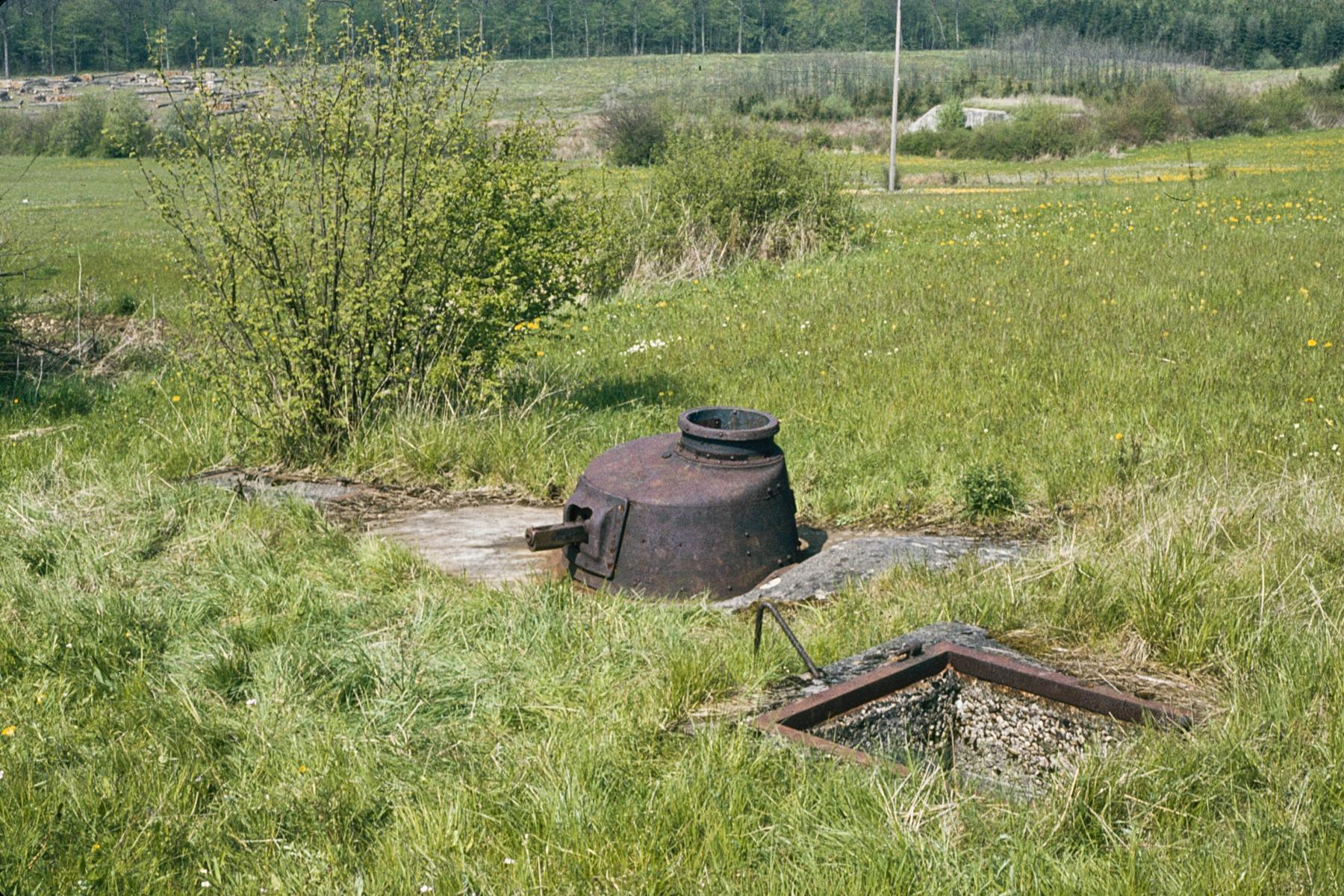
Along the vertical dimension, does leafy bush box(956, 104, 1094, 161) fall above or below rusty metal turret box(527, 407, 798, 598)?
above

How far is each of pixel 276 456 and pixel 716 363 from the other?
3.94m

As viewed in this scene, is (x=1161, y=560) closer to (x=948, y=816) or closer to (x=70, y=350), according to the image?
(x=948, y=816)

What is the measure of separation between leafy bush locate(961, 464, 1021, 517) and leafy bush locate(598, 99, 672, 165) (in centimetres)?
2945

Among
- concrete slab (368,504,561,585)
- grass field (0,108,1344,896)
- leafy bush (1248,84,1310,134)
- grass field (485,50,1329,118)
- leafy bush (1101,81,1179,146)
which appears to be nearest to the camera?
grass field (0,108,1344,896)

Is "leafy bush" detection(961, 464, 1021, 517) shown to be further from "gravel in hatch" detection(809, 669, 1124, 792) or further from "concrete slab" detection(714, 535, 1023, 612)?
"gravel in hatch" detection(809, 669, 1124, 792)

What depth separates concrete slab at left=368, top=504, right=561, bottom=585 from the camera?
6105mm

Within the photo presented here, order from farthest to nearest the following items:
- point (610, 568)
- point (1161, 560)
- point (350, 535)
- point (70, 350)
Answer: point (70, 350), point (350, 535), point (610, 568), point (1161, 560)

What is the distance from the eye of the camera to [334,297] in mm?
7793

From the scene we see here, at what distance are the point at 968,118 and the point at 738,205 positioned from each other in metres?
62.7

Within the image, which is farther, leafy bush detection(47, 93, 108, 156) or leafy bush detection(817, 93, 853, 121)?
leafy bush detection(817, 93, 853, 121)

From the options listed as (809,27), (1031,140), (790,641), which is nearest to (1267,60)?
(809,27)

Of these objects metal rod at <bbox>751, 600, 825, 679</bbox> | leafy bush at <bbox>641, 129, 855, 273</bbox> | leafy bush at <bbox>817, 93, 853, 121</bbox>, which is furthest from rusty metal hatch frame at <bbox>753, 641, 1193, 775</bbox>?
leafy bush at <bbox>817, 93, 853, 121</bbox>

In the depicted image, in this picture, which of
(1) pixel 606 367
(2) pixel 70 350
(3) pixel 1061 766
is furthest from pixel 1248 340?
(2) pixel 70 350

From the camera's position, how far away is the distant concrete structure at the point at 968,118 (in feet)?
237
